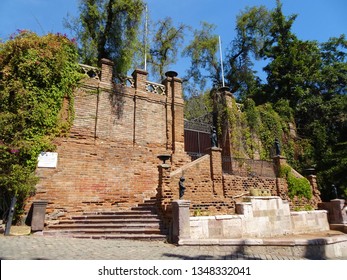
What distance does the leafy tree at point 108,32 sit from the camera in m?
14.1

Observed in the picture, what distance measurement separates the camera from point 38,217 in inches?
332

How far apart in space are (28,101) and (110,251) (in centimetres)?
741

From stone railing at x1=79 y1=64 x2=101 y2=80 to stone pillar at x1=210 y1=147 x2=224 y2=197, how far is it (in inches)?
277

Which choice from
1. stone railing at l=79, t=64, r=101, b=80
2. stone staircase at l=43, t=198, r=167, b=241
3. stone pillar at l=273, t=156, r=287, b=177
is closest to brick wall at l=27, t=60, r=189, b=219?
stone railing at l=79, t=64, r=101, b=80

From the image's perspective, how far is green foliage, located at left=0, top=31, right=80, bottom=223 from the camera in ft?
30.0

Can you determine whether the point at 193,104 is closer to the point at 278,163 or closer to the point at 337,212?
the point at 278,163

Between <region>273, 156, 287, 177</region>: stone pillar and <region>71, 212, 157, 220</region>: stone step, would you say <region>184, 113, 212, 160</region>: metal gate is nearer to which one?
<region>273, 156, 287, 177</region>: stone pillar

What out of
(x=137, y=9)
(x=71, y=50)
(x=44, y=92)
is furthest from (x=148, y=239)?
(x=137, y=9)

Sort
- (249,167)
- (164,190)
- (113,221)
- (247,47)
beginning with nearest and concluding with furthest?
(113,221)
(164,190)
(249,167)
(247,47)

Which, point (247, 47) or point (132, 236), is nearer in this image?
point (132, 236)

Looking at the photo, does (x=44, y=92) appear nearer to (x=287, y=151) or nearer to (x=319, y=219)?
(x=319, y=219)

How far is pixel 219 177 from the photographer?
12055mm

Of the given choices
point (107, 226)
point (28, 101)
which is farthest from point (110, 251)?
point (28, 101)

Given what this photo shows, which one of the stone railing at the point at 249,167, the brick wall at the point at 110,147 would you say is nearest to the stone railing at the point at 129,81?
the brick wall at the point at 110,147
